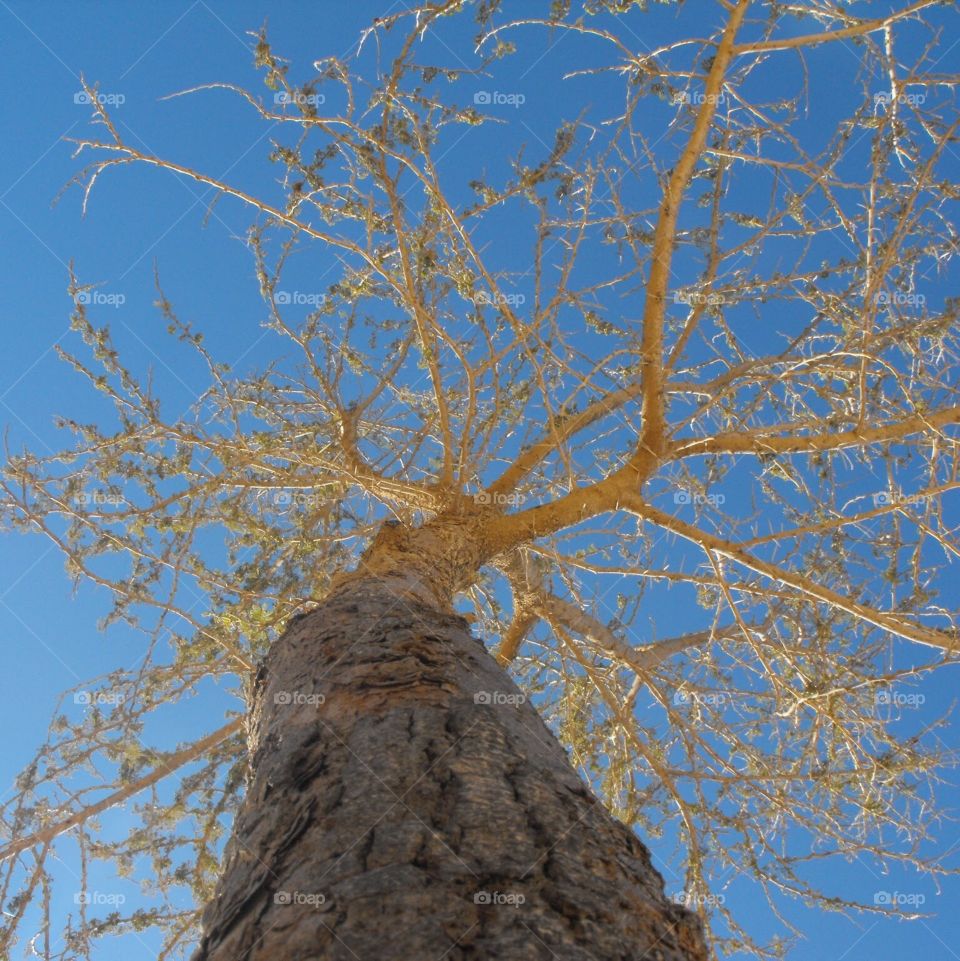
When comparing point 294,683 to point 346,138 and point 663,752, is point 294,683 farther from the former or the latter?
point 663,752

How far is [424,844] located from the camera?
1.28m

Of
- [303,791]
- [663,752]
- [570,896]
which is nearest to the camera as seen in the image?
[570,896]

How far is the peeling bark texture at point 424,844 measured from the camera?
1086 mm

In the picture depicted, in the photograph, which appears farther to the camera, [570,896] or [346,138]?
[346,138]

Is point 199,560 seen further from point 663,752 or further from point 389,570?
point 663,752

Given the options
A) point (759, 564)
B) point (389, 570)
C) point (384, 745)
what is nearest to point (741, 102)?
point (759, 564)

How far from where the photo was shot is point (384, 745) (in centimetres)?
165

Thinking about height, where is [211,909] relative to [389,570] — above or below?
below

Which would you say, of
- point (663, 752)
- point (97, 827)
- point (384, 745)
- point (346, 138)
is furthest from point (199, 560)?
point (384, 745)

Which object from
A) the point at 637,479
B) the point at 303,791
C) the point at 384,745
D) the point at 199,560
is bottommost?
the point at 303,791

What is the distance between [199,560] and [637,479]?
238 cm

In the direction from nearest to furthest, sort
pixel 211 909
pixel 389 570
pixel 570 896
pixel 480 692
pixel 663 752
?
pixel 570 896
pixel 211 909
pixel 480 692
pixel 389 570
pixel 663 752

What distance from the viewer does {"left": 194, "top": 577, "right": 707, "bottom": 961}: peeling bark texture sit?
42.8 inches

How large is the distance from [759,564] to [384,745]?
2.74 m
